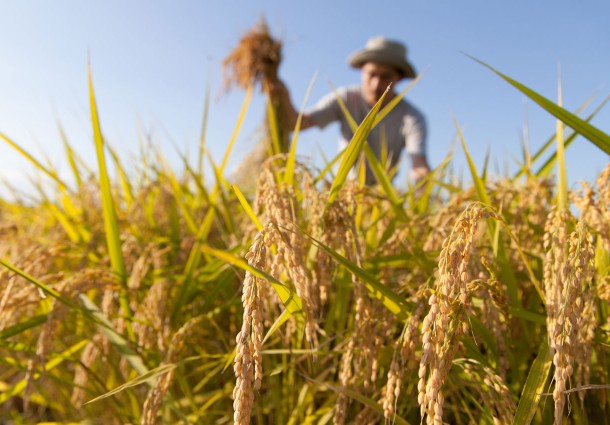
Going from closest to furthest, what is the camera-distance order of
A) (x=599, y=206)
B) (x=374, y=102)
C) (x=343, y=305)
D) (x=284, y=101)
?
(x=599, y=206), (x=343, y=305), (x=284, y=101), (x=374, y=102)

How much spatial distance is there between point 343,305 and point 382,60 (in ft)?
16.9

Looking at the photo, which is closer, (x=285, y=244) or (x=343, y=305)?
(x=285, y=244)

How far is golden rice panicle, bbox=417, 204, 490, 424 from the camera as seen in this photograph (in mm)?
604

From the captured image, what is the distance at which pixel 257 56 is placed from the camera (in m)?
3.66

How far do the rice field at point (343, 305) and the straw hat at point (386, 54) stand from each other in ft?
14.3

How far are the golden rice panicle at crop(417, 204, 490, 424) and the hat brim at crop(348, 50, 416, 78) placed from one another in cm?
555

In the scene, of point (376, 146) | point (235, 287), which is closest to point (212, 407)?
point (235, 287)

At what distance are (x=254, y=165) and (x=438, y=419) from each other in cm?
359

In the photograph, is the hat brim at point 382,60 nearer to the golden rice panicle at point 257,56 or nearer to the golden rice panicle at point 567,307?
the golden rice panicle at point 257,56

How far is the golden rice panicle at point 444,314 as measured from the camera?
0.60m

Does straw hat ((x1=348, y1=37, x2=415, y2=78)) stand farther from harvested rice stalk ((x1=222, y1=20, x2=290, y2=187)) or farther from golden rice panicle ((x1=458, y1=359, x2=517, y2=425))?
golden rice panicle ((x1=458, y1=359, x2=517, y2=425))

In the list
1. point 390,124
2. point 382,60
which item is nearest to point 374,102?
point 390,124

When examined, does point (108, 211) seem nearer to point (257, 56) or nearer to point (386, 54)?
point (257, 56)

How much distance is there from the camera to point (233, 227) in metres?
1.72
